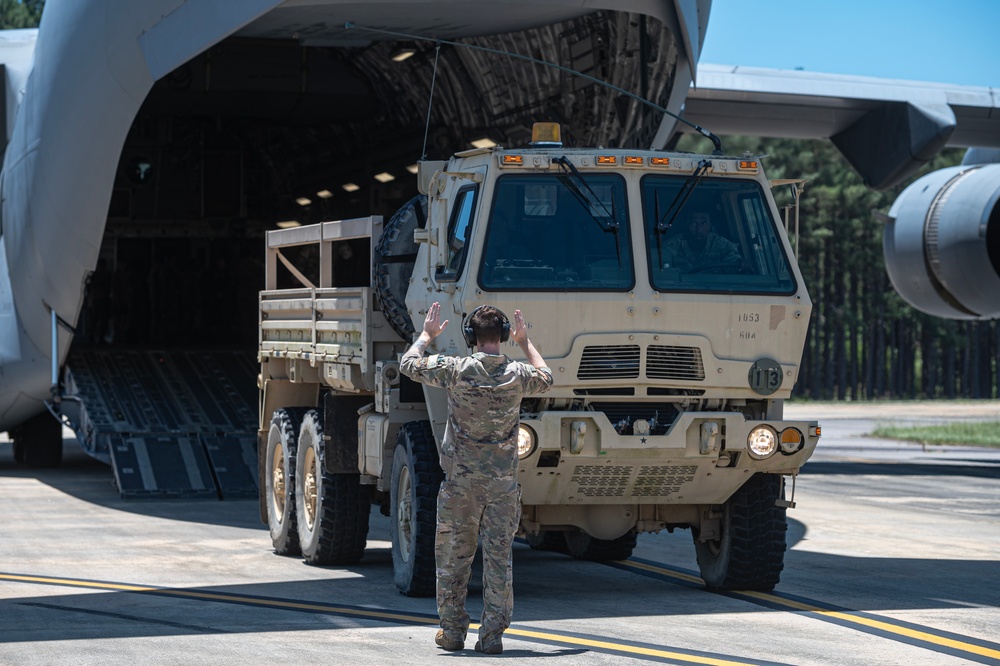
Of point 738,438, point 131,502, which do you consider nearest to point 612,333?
point 738,438

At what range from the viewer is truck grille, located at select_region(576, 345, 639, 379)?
928 centimetres

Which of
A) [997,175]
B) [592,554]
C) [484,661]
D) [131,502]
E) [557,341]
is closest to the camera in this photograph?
[484,661]

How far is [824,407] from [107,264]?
2639 centimetres

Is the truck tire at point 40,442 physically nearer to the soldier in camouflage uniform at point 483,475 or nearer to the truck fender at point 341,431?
the truck fender at point 341,431

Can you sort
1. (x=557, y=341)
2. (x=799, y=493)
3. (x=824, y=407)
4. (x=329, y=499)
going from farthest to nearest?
(x=824, y=407), (x=799, y=493), (x=329, y=499), (x=557, y=341)

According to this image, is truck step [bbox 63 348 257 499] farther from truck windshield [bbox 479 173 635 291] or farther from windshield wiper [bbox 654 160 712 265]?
windshield wiper [bbox 654 160 712 265]

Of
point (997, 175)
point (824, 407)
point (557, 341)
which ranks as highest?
point (997, 175)

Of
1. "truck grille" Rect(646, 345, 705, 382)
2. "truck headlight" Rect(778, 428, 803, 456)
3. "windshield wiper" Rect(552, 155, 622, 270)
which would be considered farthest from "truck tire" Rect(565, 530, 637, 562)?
"windshield wiper" Rect(552, 155, 622, 270)

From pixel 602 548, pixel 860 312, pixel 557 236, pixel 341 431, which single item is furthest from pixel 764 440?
pixel 860 312

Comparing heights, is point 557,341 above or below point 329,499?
above

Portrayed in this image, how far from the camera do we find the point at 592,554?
12344mm

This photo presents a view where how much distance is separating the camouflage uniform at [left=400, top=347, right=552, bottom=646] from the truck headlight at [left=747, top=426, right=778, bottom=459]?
2.09 metres

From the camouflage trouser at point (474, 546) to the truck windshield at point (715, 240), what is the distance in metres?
2.25

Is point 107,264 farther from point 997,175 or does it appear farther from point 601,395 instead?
point 601,395
